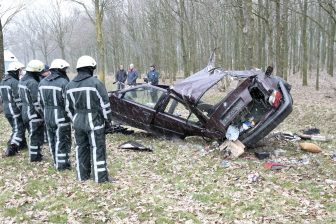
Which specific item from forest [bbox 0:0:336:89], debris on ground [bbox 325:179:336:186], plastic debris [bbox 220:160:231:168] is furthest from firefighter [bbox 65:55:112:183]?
forest [bbox 0:0:336:89]

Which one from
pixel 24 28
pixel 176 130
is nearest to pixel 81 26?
pixel 24 28

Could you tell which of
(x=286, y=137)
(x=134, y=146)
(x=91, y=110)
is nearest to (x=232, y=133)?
(x=286, y=137)

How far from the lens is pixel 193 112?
9125 mm

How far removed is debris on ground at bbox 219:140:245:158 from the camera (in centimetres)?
853

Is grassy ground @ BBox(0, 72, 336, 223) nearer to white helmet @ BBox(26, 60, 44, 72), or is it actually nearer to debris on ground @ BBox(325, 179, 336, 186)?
debris on ground @ BBox(325, 179, 336, 186)

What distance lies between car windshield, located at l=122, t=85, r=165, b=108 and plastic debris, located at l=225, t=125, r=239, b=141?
2006 mm

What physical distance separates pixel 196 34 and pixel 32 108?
29786 mm

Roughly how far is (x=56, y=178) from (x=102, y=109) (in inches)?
69.0

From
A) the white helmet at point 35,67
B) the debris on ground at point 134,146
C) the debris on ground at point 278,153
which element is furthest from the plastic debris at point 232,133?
the white helmet at point 35,67

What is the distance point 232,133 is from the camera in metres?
8.83

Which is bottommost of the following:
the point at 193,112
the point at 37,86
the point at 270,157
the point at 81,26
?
the point at 270,157

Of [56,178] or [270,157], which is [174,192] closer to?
[56,178]

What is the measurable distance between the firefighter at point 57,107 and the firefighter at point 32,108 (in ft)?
2.03

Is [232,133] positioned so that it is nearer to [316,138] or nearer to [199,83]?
[199,83]
